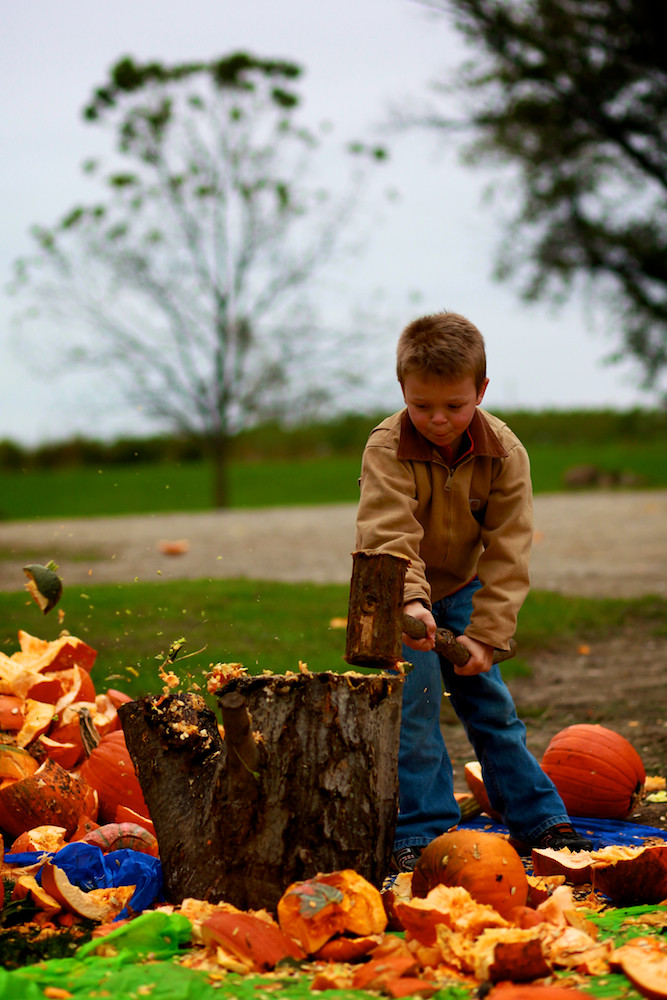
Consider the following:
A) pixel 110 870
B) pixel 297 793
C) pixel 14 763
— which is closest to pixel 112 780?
pixel 14 763

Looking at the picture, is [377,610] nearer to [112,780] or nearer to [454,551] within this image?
[454,551]

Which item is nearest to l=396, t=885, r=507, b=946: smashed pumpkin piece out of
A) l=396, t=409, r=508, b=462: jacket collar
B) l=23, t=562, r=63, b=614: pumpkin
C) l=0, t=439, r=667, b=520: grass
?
l=396, t=409, r=508, b=462: jacket collar

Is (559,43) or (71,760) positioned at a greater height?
(559,43)

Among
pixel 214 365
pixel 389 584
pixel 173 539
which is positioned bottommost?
pixel 173 539

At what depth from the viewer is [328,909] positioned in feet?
7.54

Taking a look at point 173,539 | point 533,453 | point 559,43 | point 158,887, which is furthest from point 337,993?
point 533,453

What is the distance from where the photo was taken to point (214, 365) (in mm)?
20906

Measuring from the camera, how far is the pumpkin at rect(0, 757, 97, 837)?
303cm

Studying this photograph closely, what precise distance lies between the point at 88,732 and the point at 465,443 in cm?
168

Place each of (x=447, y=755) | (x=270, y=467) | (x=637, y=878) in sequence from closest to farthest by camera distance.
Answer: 1. (x=637, y=878)
2. (x=447, y=755)
3. (x=270, y=467)

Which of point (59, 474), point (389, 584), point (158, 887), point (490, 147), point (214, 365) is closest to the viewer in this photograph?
point (389, 584)

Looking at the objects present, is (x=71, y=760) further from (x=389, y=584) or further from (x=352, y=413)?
(x=352, y=413)

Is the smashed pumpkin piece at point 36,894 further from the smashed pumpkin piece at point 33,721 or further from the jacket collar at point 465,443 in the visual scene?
the jacket collar at point 465,443

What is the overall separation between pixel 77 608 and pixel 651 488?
1690 centimetres
